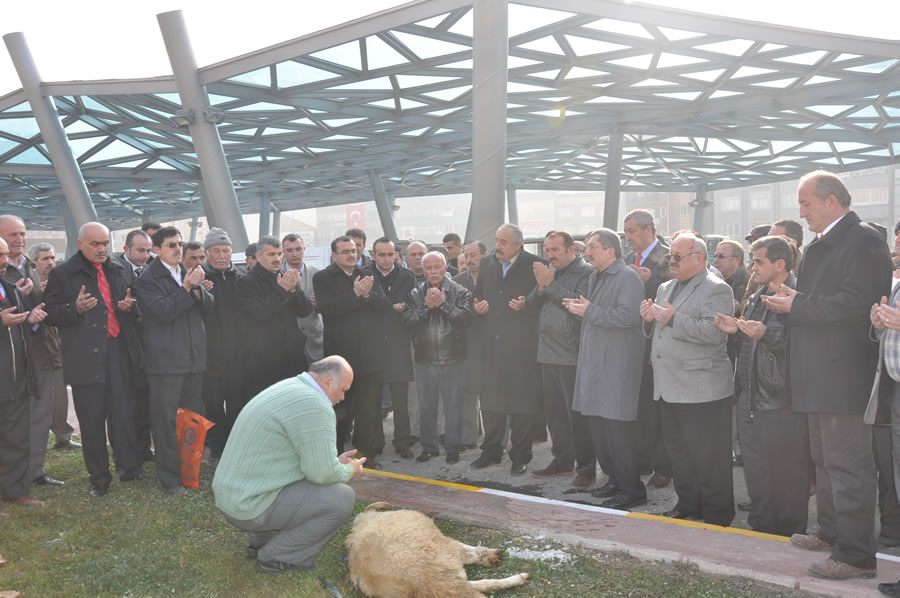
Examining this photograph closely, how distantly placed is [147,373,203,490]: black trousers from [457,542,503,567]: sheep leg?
10.0ft

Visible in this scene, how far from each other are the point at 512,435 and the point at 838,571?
324cm

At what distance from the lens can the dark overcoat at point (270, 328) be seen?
6.31 m

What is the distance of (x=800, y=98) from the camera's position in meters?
17.7

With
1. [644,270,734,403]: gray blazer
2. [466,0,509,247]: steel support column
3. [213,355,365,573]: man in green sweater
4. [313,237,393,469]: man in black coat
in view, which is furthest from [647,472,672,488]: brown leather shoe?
[466,0,509,247]: steel support column

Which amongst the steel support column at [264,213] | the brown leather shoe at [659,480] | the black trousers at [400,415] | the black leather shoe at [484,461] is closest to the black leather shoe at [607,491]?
the brown leather shoe at [659,480]

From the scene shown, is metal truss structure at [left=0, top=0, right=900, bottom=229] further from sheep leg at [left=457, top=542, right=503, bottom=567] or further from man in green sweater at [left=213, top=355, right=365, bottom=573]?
sheep leg at [left=457, top=542, right=503, bottom=567]

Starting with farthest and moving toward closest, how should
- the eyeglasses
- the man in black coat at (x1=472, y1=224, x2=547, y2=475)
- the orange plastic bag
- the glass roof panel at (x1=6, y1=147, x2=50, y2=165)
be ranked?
the glass roof panel at (x1=6, y1=147, x2=50, y2=165)
the man in black coat at (x1=472, y1=224, x2=547, y2=475)
the orange plastic bag
the eyeglasses

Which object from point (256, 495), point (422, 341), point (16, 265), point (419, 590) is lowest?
point (419, 590)

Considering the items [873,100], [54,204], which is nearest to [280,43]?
[873,100]

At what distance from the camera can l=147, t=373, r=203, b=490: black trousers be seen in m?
5.61

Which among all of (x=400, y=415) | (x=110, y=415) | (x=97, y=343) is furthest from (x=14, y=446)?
(x=400, y=415)

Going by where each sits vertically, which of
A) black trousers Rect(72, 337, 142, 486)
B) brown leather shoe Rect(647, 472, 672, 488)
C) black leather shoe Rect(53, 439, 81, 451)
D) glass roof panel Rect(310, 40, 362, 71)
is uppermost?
glass roof panel Rect(310, 40, 362, 71)

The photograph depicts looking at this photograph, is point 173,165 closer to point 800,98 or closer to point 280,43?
point 280,43

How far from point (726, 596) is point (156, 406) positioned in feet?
15.1
